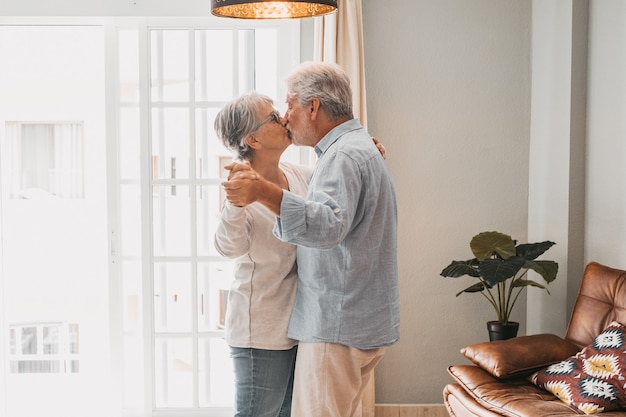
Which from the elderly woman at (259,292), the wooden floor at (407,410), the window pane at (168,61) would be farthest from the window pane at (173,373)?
the elderly woman at (259,292)

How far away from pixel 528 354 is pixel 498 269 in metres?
0.44

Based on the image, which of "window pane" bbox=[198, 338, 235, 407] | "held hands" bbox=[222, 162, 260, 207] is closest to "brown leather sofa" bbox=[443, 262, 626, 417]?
"window pane" bbox=[198, 338, 235, 407]

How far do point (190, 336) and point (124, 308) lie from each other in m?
0.41

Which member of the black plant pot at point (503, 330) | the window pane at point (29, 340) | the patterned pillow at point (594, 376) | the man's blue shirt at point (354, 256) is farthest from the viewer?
the window pane at point (29, 340)

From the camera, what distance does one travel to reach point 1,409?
162 inches

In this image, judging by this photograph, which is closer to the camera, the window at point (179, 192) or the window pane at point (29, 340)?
the window at point (179, 192)

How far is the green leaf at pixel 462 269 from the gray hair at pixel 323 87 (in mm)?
1766

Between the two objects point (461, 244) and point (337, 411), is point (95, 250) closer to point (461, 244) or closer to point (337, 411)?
point (461, 244)

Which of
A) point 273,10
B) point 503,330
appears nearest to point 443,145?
point 503,330

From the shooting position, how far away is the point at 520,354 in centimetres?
327

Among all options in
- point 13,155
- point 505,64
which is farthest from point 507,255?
point 13,155

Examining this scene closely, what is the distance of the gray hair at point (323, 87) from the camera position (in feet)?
6.85

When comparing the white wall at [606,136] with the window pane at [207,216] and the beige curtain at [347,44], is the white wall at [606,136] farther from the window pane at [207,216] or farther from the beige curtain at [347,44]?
the window pane at [207,216]

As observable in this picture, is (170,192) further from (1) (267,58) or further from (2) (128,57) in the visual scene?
(1) (267,58)
